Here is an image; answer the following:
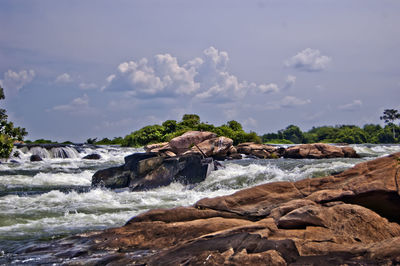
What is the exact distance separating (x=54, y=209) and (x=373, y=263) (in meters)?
11.6

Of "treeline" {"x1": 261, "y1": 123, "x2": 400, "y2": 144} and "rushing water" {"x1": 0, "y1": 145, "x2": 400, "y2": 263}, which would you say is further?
"treeline" {"x1": 261, "y1": 123, "x2": 400, "y2": 144}

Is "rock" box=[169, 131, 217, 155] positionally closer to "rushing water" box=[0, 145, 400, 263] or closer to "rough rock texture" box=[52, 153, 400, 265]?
"rushing water" box=[0, 145, 400, 263]

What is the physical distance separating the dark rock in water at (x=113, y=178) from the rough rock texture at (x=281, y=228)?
11135 mm

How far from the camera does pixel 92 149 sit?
4566 cm

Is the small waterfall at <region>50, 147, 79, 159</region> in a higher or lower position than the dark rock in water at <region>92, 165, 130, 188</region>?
higher

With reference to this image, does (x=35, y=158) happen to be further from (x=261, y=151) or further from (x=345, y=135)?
(x=345, y=135)

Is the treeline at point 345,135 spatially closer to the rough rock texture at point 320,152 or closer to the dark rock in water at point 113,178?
the rough rock texture at point 320,152

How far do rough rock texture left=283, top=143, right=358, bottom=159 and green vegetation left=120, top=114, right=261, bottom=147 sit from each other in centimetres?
1149

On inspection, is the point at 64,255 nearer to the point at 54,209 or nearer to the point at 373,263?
the point at 373,263

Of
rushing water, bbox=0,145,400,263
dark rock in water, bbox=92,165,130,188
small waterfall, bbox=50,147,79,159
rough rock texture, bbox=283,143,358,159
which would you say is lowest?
→ rushing water, bbox=0,145,400,263

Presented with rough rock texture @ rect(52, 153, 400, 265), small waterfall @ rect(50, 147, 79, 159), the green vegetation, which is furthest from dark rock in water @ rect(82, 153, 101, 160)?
rough rock texture @ rect(52, 153, 400, 265)

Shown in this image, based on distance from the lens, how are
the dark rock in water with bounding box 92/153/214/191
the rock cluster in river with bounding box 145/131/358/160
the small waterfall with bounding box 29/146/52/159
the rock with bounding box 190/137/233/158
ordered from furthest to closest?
1. the small waterfall with bounding box 29/146/52/159
2. the rock cluster in river with bounding box 145/131/358/160
3. the rock with bounding box 190/137/233/158
4. the dark rock in water with bounding box 92/153/214/191

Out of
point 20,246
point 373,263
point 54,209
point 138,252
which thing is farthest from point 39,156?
point 373,263

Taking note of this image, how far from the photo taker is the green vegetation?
4838 cm
